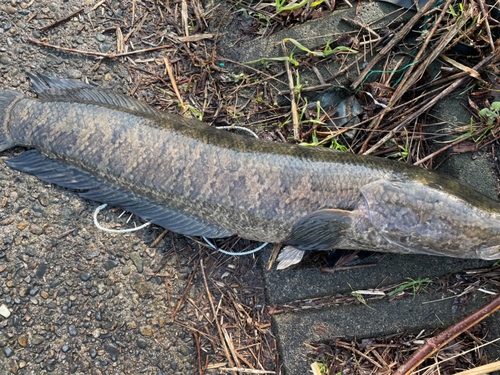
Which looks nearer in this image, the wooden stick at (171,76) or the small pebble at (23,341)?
the small pebble at (23,341)

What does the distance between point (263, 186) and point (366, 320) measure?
1.50 meters

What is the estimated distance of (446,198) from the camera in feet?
8.44

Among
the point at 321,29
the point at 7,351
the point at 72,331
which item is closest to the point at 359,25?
the point at 321,29

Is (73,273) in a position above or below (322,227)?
below

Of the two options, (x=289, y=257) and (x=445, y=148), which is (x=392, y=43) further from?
(x=289, y=257)

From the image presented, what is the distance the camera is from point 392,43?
10.1 feet

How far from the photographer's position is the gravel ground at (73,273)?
279 centimetres

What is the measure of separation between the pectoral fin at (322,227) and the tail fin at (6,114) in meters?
2.55

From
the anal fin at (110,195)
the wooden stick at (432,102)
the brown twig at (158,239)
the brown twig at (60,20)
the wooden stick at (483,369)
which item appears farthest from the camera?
the brown twig at (60,20)

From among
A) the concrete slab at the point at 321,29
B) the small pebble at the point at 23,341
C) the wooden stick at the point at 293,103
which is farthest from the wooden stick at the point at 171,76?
the small pebble at the point at 23,341

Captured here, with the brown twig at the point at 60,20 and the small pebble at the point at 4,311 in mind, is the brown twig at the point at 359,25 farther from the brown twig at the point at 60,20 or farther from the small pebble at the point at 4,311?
the small pebble at the point at 4,311

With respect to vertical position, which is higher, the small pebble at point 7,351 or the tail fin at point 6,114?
the tail fin at point 6,114

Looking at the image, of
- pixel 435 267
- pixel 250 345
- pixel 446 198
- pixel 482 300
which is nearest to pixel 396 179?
pixel 446 198

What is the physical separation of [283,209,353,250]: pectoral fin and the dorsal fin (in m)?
1.54
